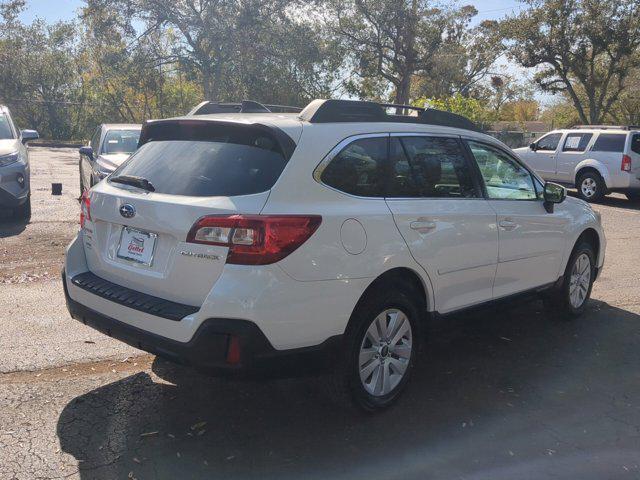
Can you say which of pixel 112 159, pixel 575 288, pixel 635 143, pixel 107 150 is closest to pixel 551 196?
pixel 575 288

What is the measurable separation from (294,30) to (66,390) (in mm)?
26791

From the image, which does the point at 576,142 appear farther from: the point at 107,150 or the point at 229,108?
the point at 229,108

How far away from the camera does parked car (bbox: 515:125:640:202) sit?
14781mm

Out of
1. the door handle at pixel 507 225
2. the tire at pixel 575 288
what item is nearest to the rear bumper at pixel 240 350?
the door handle at pixel 507 225

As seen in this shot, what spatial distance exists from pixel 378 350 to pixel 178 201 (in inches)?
58.9

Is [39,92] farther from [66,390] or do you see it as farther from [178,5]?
[66,390]

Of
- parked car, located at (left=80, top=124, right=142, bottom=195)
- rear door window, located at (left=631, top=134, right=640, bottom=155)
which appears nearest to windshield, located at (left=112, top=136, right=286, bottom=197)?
parked car, located at (left=80, top=124, right=142, bottom=195)

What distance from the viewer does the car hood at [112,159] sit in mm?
9494

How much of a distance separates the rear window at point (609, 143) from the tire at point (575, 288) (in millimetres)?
10240

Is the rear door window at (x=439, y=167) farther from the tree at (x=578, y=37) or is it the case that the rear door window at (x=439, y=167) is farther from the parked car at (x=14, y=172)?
the tree at (x=578, y=37)

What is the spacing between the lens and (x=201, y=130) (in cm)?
380

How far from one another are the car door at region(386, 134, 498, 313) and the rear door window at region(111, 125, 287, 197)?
2.82 feet

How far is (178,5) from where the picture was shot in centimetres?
2812

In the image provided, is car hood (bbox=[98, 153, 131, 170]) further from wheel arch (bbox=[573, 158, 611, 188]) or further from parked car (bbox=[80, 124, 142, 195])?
wheel arch (bbox=[573, 158, 611, 188])
